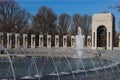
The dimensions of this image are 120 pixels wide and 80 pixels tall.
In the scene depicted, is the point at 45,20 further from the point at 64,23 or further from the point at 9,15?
the point at 9,15

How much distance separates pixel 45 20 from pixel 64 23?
746 centimetres

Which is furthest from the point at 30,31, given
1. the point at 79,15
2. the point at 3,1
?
the point at 79,15

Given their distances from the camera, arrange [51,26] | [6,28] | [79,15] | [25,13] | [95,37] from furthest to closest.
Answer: [79,15] < [51,26] < [25,13] < [6,28] < [95,37]

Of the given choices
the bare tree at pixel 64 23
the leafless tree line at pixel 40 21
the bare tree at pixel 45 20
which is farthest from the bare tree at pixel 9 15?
the bare tree at pixel 64 23

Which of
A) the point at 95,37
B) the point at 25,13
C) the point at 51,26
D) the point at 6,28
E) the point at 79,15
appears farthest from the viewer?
the point at 79,15

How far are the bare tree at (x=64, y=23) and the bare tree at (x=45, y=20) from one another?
3.32 m

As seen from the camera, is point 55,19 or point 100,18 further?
point 55,19

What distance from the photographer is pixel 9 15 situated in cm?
7844

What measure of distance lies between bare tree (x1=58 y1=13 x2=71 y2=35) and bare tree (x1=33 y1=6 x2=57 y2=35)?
332 cm

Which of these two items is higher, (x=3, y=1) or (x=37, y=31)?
(x=3, y=1)

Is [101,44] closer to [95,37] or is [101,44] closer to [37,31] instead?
[95,37]

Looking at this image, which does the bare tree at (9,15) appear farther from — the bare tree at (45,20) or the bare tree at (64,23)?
the bare tree at (64,23)

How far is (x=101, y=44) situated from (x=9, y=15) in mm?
23538

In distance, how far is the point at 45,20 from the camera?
8925 centimetres
